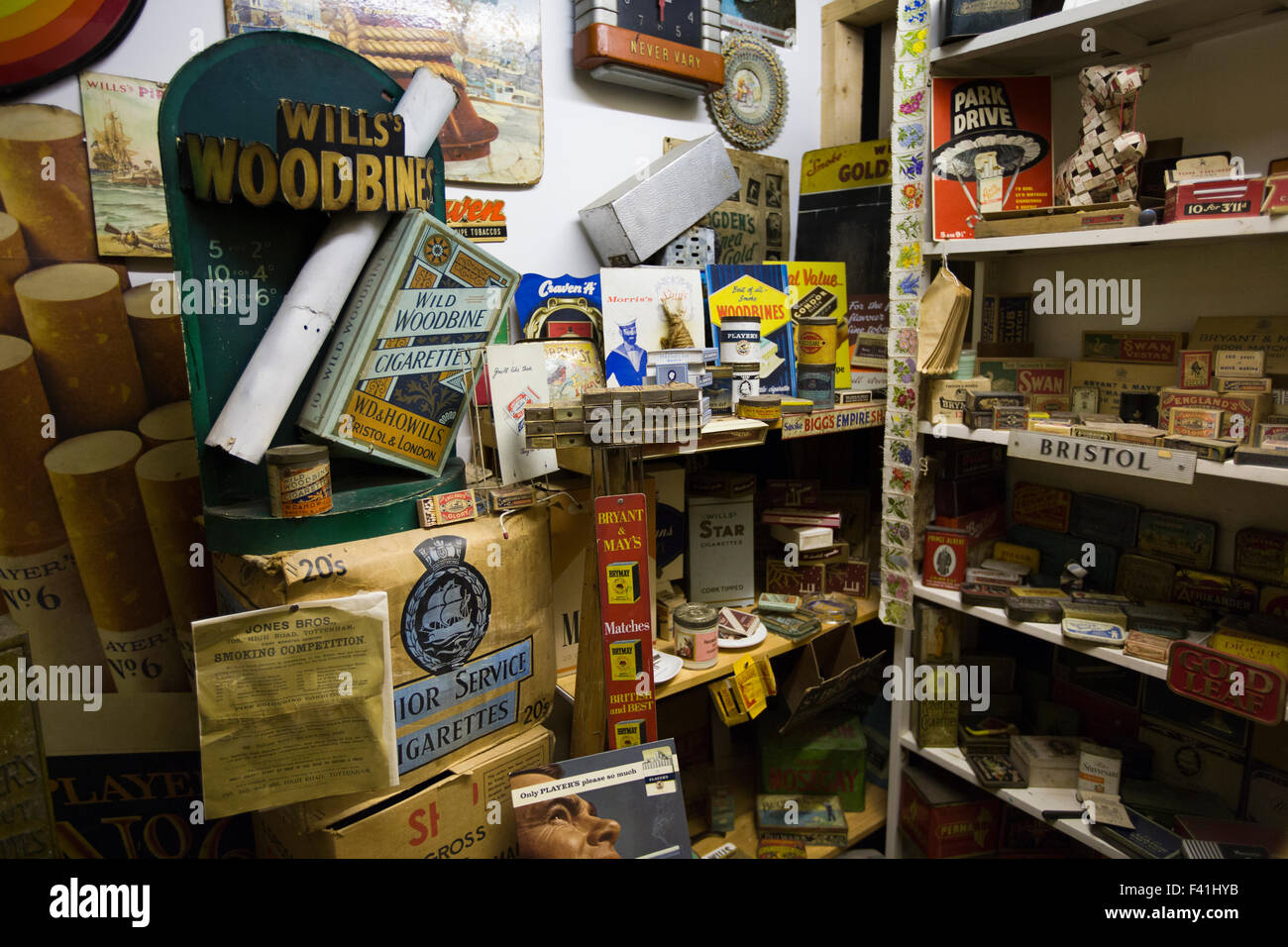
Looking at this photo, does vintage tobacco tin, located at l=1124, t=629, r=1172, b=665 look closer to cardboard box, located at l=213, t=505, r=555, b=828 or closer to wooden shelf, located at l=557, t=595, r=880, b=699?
wooden shelf, located at l=557, t=595, r=880, b=699

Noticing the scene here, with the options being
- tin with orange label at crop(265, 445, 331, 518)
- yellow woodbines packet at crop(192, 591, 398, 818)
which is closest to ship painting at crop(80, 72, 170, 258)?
tin with orange label at crop(265, 445, 331, 518)

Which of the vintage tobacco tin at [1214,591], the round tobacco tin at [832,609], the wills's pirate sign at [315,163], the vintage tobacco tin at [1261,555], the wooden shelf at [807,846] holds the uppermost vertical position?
the wills's pirate sign at [315,163]

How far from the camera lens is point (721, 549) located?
212 centimetres

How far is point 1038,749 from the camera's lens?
191cm

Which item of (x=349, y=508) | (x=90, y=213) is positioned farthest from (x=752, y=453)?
(x=90, y=213)

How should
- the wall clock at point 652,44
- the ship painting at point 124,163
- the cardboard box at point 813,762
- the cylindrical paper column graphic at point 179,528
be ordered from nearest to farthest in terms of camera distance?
1. the ship painting at point 124,163
2. the cylindrical paper column graphic at point 179,528
3. the wall clock at point 652,44
4. the cardboard box at point 813,762

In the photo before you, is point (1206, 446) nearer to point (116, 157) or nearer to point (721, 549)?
point (721, 549)

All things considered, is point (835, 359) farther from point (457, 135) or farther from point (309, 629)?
point (309, 629)

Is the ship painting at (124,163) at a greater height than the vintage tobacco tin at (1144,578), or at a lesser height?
greater

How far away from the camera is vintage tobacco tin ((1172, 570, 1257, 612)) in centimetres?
174

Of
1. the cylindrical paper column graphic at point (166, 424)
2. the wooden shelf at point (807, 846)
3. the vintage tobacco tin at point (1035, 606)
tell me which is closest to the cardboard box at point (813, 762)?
the wooden shelf at point (807, 846)

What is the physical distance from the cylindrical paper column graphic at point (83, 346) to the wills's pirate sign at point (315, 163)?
0.38m

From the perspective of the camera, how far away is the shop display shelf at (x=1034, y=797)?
170 centimetres

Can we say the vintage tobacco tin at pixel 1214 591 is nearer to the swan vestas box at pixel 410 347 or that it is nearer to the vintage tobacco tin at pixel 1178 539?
the vintage tobacco tin at pixel 1178 539
